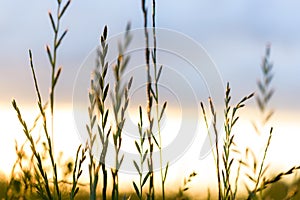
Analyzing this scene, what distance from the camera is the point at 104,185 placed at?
1.82m

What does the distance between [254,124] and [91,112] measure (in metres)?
1.04

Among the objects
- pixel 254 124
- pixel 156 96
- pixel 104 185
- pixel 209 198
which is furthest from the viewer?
pixel 209 198

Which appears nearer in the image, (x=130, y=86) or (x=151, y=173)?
(x=130, y=86)

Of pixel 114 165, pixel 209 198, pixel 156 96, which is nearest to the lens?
pixel 114 165

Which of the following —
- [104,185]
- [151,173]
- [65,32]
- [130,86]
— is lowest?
[104,185]

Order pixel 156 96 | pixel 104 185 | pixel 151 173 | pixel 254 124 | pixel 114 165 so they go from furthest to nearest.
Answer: pixel 254 124 < pixel 156 96 < pixel 151 173 < pixel 114 165 < pixel 104 185

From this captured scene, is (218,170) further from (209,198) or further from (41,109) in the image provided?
(41,109)

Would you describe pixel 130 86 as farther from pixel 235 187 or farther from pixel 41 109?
pixel 235 187

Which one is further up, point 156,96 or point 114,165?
point 156,96

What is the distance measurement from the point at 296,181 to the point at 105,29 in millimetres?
1173

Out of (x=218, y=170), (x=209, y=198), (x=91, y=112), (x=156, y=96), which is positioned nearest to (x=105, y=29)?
(x=91, y=112)

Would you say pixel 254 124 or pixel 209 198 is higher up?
pixel 254 124

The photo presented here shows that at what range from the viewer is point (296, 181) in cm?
255

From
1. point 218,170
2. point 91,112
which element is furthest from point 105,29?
point 218,170
